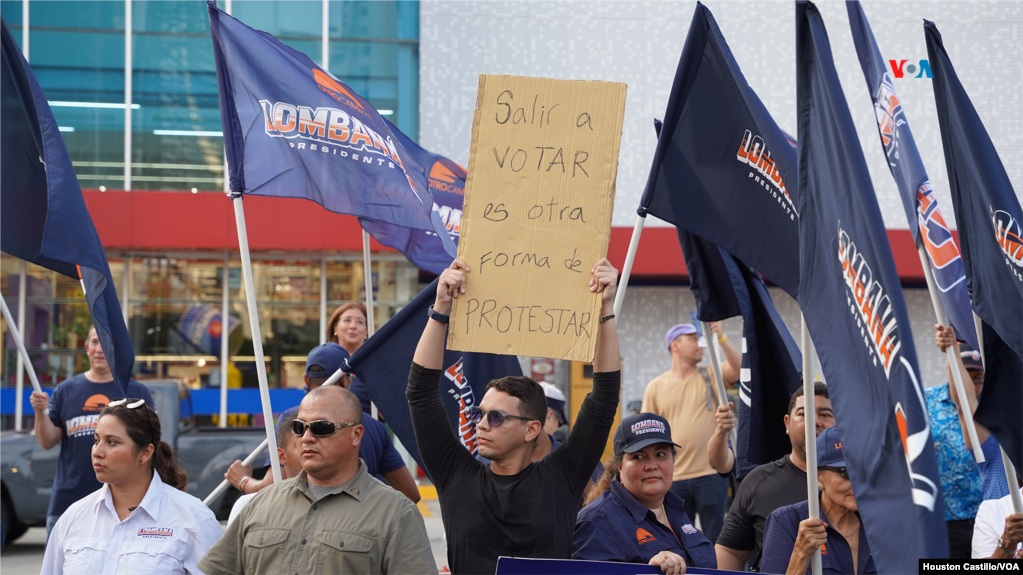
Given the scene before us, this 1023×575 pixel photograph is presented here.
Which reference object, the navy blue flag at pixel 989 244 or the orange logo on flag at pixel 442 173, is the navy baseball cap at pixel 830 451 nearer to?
the navy blue flag at pixel 989 244

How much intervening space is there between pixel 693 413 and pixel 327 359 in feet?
10.4

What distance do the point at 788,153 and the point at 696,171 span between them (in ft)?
1.44

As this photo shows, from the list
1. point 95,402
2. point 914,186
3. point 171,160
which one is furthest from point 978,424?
point 171,160

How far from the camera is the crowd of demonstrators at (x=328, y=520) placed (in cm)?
308

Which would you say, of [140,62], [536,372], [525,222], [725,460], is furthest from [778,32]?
[525,222]

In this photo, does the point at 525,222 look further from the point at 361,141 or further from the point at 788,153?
the point at 361,141

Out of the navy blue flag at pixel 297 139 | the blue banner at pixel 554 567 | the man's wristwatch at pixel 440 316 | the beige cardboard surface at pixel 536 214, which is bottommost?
the blue banner at pixel 554 567

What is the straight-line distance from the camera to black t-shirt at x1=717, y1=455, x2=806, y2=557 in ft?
13.8

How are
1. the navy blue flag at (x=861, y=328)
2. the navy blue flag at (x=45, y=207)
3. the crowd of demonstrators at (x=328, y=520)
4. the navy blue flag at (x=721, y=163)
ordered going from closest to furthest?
the navy blue flag at (x=861, y=328), the crowd of demonstrators at (x=328, y=520), the navy blue flag at (x=721, y=163), the navy blue flag at (x=45, y=207)

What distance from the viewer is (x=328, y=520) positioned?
3154mm

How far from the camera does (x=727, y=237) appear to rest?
4.41 meters

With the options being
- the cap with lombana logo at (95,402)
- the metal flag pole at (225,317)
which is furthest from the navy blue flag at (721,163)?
the metal flag pole at (225,317)

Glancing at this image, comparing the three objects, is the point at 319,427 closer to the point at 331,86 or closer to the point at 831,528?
the point at 831,528

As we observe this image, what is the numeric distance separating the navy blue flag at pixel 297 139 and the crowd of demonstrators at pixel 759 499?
2.15 meters
